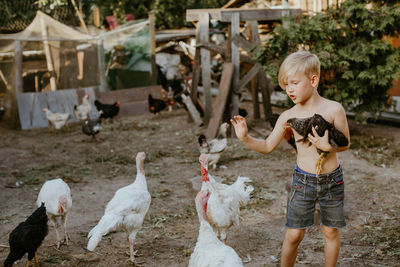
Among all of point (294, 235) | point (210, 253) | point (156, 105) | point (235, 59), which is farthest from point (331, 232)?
point (156, 105)

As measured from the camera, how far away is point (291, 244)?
285cm

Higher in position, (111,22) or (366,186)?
(111,22)

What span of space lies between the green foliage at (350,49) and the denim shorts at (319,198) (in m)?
4.70

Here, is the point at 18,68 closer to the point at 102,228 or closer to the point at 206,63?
the point at 206,63

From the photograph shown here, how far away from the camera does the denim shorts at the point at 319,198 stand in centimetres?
270

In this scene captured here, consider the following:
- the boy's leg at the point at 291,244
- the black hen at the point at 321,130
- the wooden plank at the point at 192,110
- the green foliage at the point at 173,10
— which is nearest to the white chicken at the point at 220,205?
the boy's leg at the point at 291,244

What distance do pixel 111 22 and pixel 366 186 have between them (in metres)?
15.8

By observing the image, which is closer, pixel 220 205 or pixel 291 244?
pixel 291 244

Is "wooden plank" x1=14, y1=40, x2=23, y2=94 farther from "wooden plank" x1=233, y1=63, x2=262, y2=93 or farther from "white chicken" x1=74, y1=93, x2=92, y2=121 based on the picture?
"wooden plank" x1=233, y1=63, x2=262, y2=93

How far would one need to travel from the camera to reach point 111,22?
1852 centimetres

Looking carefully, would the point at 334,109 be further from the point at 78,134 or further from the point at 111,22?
the point at 111,22

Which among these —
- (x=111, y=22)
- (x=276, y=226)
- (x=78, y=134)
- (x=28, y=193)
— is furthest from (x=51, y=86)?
(x=276, y=226)

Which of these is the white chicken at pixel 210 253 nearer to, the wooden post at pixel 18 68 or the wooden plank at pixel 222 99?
the wooden plank at pixel 222 99

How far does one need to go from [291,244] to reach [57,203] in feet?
8.53
